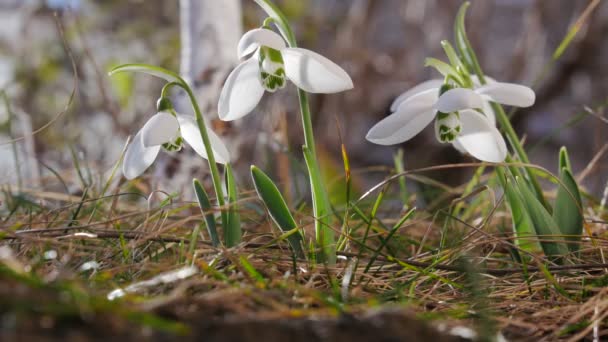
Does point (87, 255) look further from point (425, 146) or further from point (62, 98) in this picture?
point (62, 98)

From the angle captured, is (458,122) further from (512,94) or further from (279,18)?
(279,18)

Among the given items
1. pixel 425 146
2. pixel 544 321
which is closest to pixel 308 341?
pixel 544 321

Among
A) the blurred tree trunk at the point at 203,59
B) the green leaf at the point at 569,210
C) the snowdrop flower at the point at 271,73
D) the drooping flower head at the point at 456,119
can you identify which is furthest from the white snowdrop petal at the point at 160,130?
the blurred tree trunk at the point at 203,59

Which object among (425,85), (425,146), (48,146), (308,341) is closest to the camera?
(308,341)

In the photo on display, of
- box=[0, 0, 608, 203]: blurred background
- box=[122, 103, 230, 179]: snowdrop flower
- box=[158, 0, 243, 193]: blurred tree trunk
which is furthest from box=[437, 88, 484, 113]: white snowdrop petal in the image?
box=[0, 0, 608, 203]: blurred background

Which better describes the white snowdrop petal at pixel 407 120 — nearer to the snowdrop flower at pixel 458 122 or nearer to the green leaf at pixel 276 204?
the snowdrop flower at pixel 458 122

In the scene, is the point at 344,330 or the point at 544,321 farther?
the point at 544,321

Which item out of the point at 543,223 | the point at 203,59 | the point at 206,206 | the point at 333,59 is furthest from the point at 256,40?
the point at 333,59
